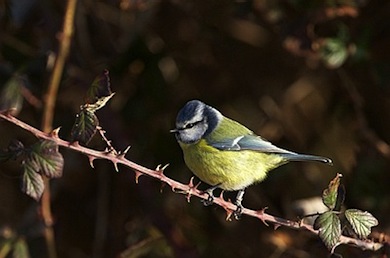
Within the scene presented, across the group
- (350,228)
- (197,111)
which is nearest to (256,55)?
(197,111)

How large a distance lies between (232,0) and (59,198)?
1089 millimetres

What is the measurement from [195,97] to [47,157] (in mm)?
1707

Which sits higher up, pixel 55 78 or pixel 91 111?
pixel 91 111

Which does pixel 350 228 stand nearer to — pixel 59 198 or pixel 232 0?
pixel 232 0

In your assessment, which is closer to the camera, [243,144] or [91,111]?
[91,111]

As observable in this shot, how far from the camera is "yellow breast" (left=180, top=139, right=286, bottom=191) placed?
2350 millimetres

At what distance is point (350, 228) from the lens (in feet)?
6.27

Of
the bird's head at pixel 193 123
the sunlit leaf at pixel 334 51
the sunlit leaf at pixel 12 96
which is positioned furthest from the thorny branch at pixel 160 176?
the sunlit leaf at pixel 12 96

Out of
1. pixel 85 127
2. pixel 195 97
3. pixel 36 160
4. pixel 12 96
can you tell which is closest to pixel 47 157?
pixel 36 160

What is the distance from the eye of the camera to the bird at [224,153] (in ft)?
7.71

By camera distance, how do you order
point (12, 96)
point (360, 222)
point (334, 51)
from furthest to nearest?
point (334, 51)
point (12, 96)
point (360, 222)

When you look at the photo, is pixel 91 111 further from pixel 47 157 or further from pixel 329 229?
pixel 329 229

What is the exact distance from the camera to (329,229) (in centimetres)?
184

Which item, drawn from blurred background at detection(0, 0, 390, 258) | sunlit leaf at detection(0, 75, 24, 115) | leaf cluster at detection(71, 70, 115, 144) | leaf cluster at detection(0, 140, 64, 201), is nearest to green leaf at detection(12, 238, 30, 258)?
blurred background at detection(0, 0, 390, 258)
